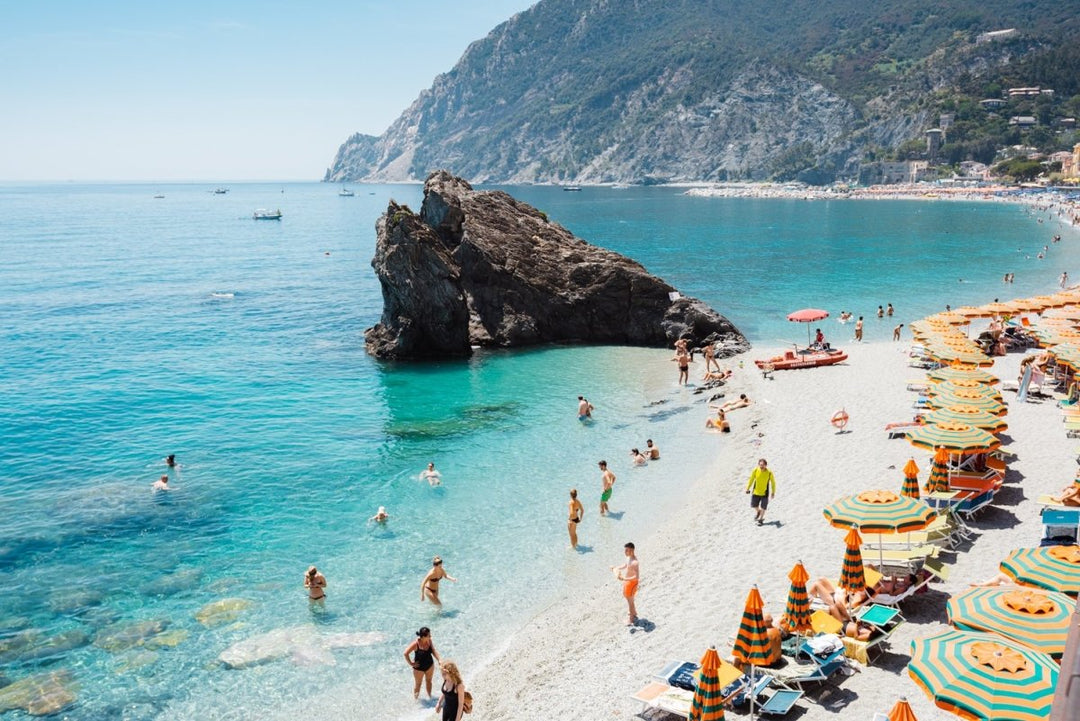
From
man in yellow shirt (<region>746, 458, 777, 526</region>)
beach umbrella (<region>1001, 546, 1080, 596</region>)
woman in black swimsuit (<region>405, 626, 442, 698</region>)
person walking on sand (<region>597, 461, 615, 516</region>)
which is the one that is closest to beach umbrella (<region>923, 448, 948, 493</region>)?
man in yellow shirt (<region>746, 458, 777, 526</region>)

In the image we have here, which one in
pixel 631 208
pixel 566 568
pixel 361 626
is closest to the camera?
pixel 361 626

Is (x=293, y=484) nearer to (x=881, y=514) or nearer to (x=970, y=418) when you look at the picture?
(x=881, y=514)

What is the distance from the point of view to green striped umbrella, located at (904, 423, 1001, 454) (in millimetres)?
16469

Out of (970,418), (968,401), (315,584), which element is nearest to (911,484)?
(970,418)

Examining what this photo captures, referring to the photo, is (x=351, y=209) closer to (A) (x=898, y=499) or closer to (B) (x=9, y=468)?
(B) (x=9, y=468)

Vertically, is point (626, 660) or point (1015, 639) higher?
point (1015, 639)

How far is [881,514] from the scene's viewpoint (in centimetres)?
1298

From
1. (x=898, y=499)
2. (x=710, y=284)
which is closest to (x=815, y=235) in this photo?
(x=710, y=284)

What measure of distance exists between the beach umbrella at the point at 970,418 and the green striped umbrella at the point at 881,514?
536cm

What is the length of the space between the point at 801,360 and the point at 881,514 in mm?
21174

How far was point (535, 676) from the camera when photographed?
42.9 ft

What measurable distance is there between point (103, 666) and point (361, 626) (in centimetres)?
462

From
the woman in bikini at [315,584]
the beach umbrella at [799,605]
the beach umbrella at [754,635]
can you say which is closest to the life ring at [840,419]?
the beach umbrella at [799,605]

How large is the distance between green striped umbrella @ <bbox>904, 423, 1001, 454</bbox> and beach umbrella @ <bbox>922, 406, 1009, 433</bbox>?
274 mm
